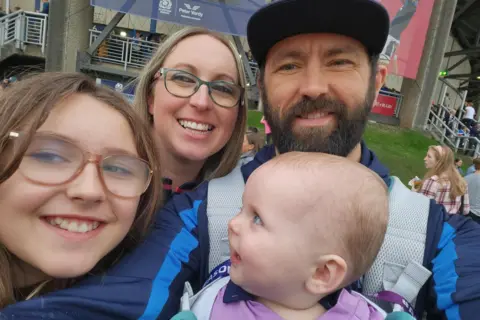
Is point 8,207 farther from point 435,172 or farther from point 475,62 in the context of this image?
point 475,62

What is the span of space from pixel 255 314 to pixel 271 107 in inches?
38.9

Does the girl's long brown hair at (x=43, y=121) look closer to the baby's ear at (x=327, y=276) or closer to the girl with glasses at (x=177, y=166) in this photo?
the girl with glasses at (x=177, y=166)

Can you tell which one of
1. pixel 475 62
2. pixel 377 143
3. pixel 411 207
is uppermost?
pixel 475 62

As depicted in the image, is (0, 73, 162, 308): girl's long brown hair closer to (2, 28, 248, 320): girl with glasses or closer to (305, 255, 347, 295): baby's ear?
(2, 28, 248, 320): girl with glasses

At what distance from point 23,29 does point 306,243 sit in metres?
16.2

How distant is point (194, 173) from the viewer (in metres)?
2.51

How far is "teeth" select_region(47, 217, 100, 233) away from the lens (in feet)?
4.06

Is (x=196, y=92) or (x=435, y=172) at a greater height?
(x=196, y=92)

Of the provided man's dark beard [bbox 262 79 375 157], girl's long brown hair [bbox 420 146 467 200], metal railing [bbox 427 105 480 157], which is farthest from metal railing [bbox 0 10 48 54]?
metal railing [bbox 427 105 480 157]

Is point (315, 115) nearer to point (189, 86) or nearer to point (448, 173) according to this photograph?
point (189, 86)

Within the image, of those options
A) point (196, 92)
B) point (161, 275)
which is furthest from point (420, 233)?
point (196, 92)

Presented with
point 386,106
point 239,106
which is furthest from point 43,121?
point 386,106

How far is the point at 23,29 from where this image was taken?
13.9 meters

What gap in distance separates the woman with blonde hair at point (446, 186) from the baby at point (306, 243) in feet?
17.4
